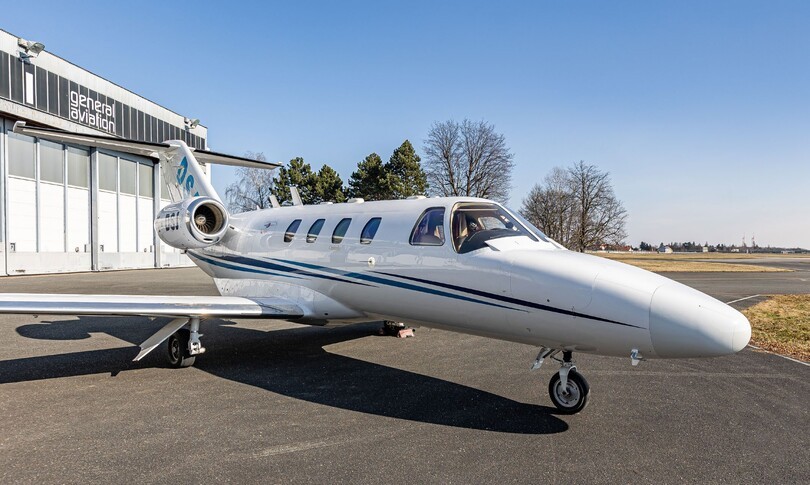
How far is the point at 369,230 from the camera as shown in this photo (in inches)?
270

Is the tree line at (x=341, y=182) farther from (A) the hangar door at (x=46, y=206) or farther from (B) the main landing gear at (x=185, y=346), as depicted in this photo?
(B) the main landing gear at (x=185, y=346)

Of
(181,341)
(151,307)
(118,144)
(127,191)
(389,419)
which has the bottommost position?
(389,419)

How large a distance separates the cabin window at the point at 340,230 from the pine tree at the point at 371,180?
1481 inches

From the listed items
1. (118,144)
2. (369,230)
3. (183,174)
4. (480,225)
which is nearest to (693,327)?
(480,225)

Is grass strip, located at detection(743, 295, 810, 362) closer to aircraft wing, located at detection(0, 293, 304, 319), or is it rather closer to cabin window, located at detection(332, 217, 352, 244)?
cabin window, located at detection(332, 217, 352, 244)

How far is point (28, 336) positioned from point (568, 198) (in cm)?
4428

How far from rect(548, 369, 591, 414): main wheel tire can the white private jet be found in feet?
0.03

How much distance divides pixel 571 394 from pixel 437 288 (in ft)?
6.01

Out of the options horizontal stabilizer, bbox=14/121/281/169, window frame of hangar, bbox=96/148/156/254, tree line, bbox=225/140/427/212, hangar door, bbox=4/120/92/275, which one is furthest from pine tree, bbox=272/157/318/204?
horizontal stabilizer, bbox=14/121/281/169

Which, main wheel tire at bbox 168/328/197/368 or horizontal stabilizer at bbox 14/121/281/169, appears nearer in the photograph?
main wheel tire at bbox 168/328/197/368

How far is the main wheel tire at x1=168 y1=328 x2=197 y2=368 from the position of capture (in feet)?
23.5

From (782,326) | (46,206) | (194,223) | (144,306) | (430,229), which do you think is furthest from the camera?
(46,206)

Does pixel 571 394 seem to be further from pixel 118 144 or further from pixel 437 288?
pixel 118 144

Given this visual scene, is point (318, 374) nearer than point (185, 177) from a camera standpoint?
Yes
